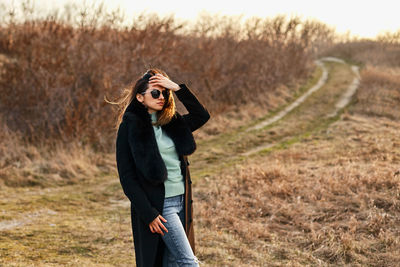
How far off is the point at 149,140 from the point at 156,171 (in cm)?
22

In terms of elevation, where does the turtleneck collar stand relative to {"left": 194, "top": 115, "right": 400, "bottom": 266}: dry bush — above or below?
above

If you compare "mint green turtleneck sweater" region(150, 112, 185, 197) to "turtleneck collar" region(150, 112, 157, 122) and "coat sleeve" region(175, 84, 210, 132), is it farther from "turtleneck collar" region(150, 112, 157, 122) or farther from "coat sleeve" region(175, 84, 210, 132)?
"coat sleeve" region(175, 84, 210, 132)

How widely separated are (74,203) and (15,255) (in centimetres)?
255

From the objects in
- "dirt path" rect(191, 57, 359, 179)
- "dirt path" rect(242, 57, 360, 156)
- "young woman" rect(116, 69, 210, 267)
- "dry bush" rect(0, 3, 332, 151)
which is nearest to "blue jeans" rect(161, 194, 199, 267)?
"young woman" rect(116, 69, 210, 267)

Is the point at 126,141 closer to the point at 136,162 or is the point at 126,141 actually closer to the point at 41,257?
the point at 136,162

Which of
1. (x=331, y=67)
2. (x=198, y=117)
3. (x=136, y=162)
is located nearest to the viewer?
(x=136, y=162)

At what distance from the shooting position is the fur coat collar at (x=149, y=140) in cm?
246

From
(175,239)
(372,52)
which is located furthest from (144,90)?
(372,52)

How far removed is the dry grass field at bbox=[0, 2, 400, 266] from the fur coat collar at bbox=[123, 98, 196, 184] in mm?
2414

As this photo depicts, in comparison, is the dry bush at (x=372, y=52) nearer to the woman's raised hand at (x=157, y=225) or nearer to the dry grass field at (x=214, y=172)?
the dry grass field at (x=214, y=172)

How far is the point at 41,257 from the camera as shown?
4.64 meters

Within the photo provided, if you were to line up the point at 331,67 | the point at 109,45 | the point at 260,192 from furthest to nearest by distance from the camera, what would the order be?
1. the point at 331,67
2. the point at 109,45
3. the point at 260,192

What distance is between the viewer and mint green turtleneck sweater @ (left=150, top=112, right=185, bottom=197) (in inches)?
102

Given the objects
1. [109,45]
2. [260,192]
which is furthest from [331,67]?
[260,192]
